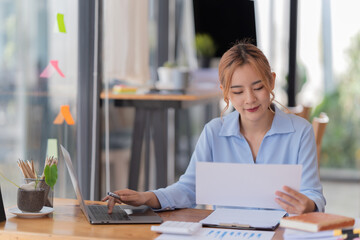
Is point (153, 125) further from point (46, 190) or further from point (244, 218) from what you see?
point (244, 218)

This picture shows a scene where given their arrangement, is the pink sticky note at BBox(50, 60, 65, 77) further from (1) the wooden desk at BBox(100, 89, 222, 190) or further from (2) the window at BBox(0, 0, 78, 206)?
(1) the wooden desk at BBox(100, 89, 222, 190)

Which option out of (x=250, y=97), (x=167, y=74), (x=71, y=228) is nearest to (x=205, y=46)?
(x=167, y=74)

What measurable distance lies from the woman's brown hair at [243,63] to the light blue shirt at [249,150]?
128 millimetres

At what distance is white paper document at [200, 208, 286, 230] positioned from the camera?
1.74 m

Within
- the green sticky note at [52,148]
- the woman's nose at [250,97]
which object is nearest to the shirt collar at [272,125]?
the woman's nose at [250,97]

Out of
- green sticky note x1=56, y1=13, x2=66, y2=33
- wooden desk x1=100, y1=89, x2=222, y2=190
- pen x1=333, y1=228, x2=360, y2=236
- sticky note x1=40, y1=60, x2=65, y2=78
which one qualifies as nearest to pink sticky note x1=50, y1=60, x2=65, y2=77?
sticky note x1=40, y1=60, x2=65, y2=78

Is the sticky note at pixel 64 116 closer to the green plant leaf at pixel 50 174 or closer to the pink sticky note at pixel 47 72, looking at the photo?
the pink sticky note at pixel 47 72

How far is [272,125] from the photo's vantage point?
6.99 feet

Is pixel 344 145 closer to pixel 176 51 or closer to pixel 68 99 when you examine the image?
pixel 176 51

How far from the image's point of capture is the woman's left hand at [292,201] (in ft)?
5.73

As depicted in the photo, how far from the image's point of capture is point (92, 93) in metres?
3.37

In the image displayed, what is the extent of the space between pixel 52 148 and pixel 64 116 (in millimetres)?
205

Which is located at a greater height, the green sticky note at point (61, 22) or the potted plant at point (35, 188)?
the green sticky note at point (61, 22)

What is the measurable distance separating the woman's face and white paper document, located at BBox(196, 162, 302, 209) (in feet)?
1.14
